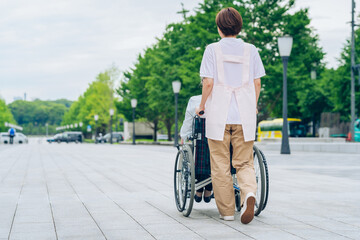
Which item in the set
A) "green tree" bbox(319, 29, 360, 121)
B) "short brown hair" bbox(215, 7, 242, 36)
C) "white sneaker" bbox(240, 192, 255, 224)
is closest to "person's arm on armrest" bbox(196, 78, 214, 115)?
"short brown hair" bbox(215, 7, 242, 36)

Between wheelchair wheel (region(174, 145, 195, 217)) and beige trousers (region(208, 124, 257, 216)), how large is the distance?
220mm

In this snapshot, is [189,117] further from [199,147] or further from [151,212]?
[151,212]

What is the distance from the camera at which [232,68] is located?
17.4 ft

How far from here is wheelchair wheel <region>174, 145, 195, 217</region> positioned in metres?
5.27

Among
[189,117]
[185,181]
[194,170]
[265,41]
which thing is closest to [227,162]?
[194,170]

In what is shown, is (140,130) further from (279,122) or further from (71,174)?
(71,174)

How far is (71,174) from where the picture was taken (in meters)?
11.3

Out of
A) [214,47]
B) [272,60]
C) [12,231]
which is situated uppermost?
[272,60]

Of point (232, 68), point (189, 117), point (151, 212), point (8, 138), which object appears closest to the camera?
point (232, 68)

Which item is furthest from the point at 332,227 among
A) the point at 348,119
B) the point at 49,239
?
the point at 348,119

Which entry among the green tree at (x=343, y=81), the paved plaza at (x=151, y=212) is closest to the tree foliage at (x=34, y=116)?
the green tree at (x=343, y=81)

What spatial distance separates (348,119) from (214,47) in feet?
125

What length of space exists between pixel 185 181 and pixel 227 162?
54 cm

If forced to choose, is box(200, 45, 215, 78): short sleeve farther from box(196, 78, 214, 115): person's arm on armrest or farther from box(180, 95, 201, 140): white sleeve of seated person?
box(180, 95, 201, 140): white sleeve of seated person
